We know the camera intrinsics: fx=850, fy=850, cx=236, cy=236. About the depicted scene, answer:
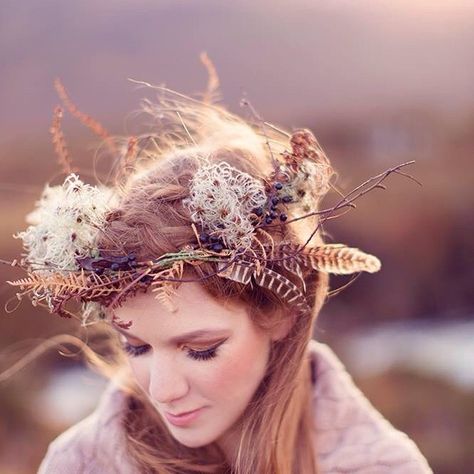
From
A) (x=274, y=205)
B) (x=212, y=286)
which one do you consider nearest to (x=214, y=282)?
(x=212, y=286)

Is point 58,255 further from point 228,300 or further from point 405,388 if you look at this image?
point 405,388

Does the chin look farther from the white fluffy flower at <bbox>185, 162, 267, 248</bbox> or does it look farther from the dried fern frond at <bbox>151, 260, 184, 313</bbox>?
the white fluffy flower at <bbox>185, 162, 267, 248</bbox>

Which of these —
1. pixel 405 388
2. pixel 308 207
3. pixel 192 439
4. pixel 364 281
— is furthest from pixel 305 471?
pixel 364 281

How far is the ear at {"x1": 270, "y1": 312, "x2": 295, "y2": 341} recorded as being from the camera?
2.24 metres

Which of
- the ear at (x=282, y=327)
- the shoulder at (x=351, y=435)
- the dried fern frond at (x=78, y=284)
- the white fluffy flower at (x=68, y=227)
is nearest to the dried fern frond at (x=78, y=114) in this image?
the white fluffy flower at (x=68, y=227)

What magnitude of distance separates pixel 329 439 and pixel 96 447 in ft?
2.24

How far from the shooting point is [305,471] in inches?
92.7

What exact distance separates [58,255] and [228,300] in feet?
1.43

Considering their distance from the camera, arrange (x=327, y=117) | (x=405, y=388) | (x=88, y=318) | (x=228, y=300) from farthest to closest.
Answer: (x=327, y=117) → (x=405, y=388) → (x=88, y=318) → (x=228, y=300)

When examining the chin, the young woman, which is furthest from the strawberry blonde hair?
the chin

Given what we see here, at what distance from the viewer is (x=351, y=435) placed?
242 centimetres

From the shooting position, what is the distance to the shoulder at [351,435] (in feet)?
7.73

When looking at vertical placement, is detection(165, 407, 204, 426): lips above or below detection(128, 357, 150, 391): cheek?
below

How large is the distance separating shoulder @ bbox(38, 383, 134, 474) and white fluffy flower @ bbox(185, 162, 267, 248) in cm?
77
